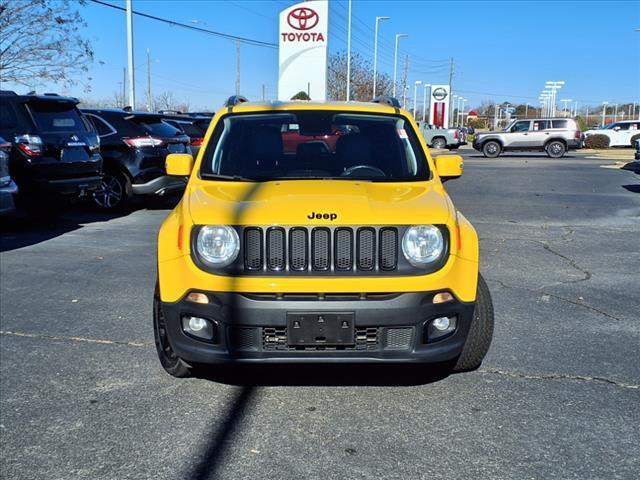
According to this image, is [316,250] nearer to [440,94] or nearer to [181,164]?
[181,164]

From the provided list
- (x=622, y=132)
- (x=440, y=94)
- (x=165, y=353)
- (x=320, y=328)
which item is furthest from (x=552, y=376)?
(x=440, y=94)

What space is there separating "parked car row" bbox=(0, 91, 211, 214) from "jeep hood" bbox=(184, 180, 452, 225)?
18.1 feet

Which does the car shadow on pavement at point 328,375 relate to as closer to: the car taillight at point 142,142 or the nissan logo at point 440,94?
the car taillight at point 142,142

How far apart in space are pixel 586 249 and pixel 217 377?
6.09m

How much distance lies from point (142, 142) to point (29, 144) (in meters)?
2.28

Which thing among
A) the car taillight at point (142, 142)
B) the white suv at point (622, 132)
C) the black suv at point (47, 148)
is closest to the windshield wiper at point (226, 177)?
the black suv at point (47, 148)

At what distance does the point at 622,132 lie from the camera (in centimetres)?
3906

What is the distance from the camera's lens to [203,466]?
3.05 metres

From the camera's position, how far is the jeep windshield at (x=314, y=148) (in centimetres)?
444

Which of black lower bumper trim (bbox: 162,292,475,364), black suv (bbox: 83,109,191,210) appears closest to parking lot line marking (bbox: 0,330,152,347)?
black lower bumper trim (bbox: 162,292,475,364)

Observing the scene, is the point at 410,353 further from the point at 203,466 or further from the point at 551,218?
the point at 551,218

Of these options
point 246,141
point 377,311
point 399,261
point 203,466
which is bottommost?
point 203,466

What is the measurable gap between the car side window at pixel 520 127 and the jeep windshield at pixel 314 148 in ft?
95.3

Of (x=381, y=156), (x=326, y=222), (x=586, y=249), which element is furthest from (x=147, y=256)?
(x=586, y=249)
